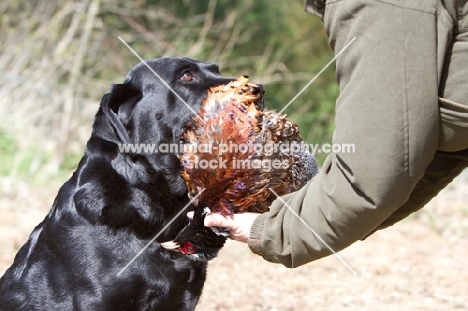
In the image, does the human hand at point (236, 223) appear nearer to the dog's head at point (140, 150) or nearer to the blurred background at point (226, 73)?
the dog's head at point (140, 150)

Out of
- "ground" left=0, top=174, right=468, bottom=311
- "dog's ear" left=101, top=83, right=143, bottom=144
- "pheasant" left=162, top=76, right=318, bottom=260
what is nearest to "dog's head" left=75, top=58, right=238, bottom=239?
"dog's ear" left=101, top=83, right=143, bottom=144

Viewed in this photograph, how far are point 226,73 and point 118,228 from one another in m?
8.21

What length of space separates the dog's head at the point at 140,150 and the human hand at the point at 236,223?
0.71 meters

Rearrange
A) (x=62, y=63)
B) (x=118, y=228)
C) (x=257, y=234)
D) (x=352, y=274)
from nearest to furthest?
(x=257, y=234)
(x=118, y=228)
(x=352, y=274)
(x=62, y=63)

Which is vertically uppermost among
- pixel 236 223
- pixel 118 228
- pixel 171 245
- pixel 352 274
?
pixel 236 223

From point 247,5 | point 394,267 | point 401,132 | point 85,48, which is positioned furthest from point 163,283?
point 247,5

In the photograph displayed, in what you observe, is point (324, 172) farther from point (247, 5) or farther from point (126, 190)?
point (247, 5)

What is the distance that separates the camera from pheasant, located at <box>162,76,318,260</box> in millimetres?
2445

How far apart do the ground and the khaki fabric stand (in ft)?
8.34

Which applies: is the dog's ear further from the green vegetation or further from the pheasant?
the green vegetation

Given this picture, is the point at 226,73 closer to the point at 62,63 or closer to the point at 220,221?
the point at 62,63

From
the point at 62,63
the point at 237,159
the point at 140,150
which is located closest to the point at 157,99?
A: the point at 140,150

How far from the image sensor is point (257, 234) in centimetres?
232

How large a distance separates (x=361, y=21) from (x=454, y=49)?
12.3 inches
